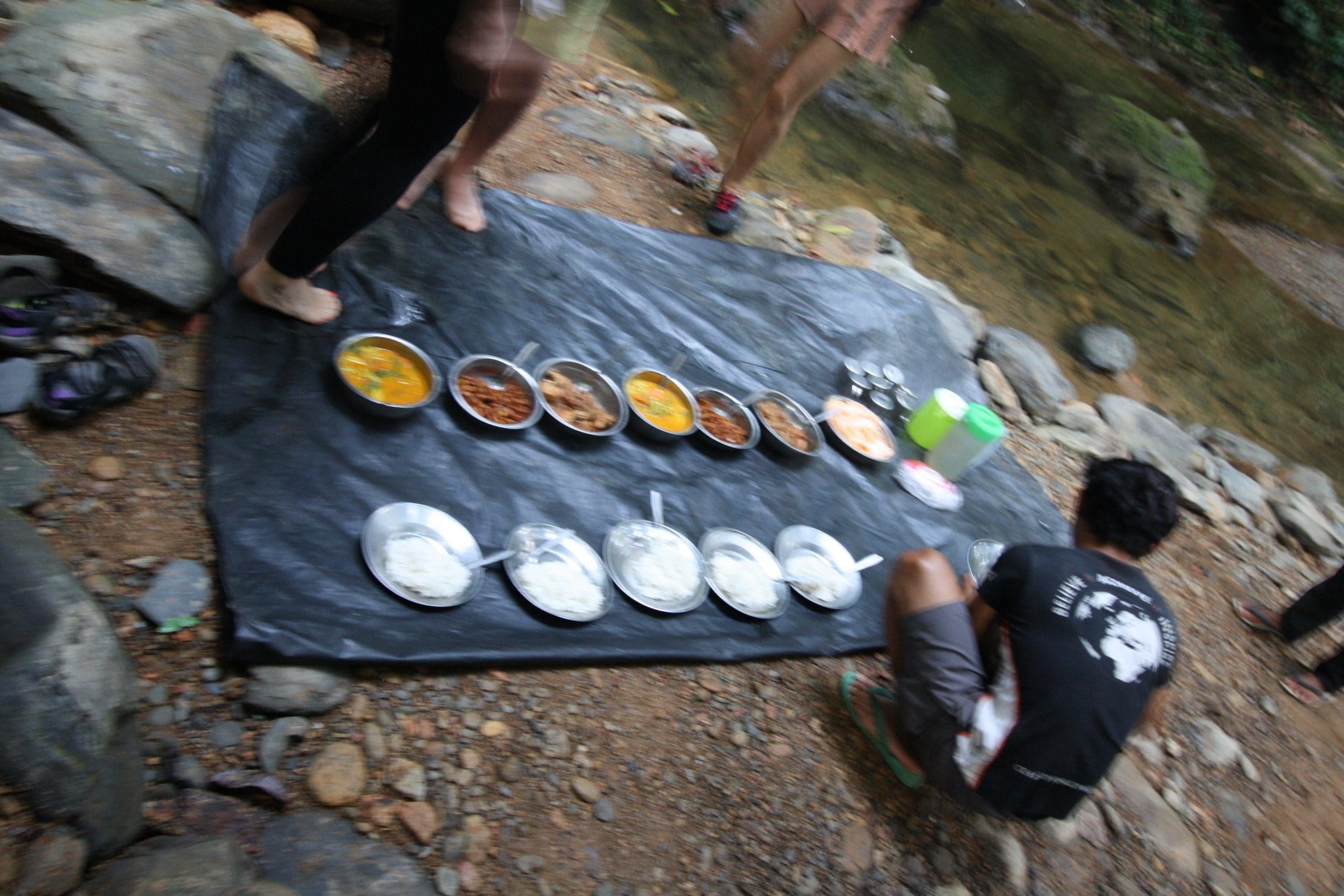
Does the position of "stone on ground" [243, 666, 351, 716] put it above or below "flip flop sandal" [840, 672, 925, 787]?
below

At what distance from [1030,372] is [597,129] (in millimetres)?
3007

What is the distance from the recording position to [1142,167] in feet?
30.6

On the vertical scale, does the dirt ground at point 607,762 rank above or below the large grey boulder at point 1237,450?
below

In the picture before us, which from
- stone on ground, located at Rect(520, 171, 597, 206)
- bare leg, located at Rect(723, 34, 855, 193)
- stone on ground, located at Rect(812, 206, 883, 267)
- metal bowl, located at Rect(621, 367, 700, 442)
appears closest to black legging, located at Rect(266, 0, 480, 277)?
metal bowl, located at Rect(621, 367, 700, 442)

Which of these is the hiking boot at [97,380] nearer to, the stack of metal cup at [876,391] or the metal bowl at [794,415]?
the metal bowl at [794,415]

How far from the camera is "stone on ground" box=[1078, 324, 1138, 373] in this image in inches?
240

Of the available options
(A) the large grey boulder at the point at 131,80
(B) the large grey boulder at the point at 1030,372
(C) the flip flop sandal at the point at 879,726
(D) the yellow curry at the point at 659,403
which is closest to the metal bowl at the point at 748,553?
(C) the flip flop sandal at the point at 879,726

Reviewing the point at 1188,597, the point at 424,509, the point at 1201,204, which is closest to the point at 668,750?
the point at 424,509

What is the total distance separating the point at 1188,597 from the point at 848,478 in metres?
2.05

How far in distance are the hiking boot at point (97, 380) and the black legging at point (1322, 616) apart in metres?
4.95

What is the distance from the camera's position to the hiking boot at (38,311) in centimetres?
219

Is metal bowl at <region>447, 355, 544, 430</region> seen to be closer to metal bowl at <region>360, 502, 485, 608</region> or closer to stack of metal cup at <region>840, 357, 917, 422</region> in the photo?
metal bowl at <region>360, 502, 485, 608</region>

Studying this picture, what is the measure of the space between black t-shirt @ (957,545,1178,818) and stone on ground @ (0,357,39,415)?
264 centimetres

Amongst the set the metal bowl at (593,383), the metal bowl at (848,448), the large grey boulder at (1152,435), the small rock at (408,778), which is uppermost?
the large grey boulder at (1152,435)
